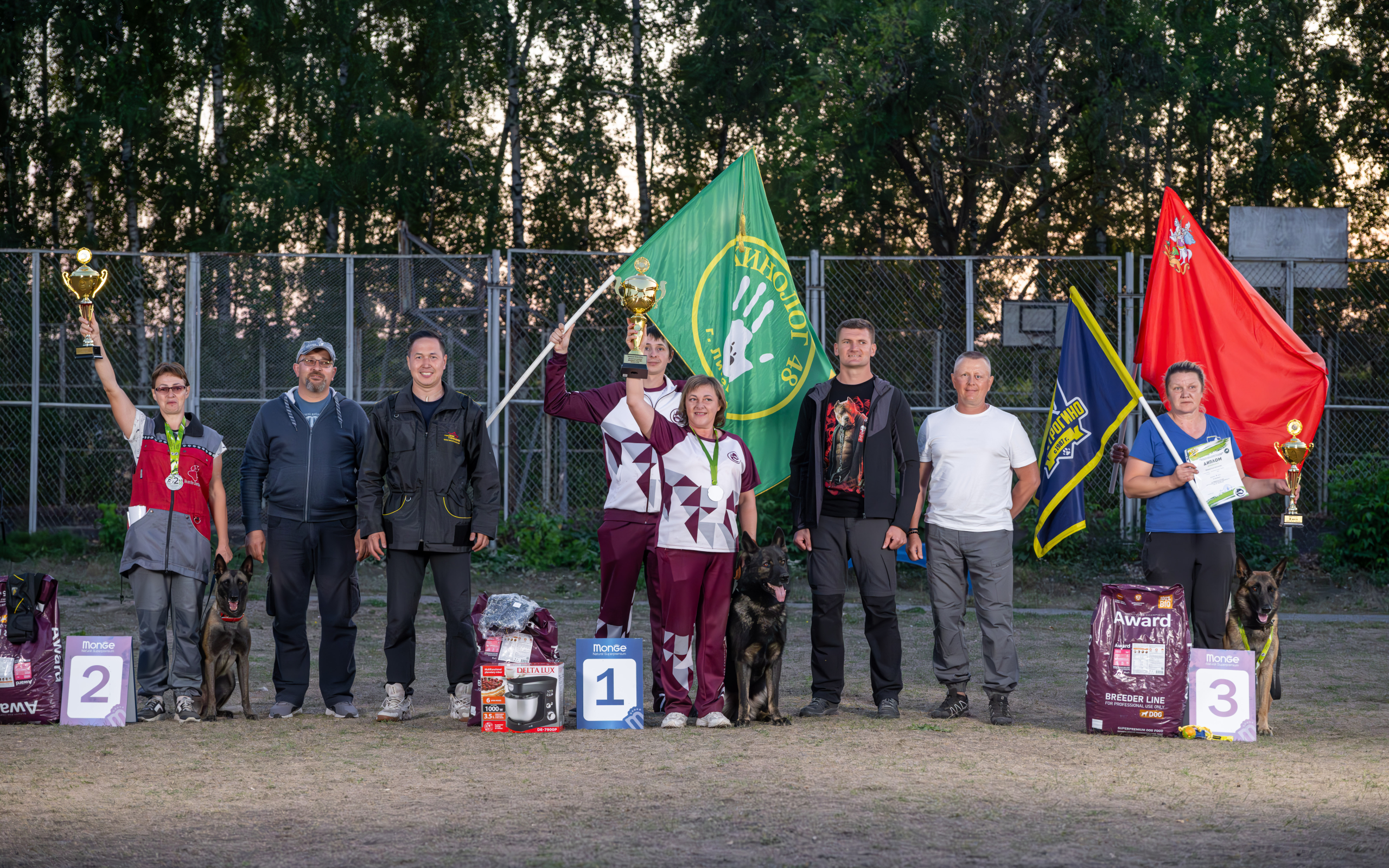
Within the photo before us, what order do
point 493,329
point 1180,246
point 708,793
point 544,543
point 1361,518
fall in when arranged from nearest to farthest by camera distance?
point 708,793 < point 1180,246 < point 1361,518 < point 493,329 < point 544,543

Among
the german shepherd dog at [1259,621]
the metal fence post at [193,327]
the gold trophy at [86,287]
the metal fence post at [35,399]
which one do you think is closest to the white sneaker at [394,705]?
the gold trophy at [86,287]

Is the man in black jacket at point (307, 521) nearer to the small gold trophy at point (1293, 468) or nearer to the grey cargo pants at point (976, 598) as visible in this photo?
the grey cargo pants at point (976, 598)

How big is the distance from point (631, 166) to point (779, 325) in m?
14.2

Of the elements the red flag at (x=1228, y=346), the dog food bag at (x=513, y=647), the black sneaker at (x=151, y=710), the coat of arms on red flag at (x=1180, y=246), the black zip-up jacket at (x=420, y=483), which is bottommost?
the black sneaker at (x=151, y=710)

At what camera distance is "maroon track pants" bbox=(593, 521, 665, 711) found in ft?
20.7

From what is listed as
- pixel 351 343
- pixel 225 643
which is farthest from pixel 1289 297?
pixel 225 643

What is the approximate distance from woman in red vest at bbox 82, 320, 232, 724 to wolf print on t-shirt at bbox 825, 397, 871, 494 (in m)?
3.04

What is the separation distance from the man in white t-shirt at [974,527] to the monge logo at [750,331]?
3.99ft

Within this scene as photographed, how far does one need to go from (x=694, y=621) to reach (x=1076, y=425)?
2612 mm

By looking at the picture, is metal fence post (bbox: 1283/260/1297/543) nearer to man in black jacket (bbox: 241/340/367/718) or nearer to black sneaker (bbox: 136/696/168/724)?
man in black jacket (bbox: 241/340/367/718)

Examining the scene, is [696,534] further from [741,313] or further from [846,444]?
[741,313]

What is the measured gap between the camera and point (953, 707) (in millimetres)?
6516

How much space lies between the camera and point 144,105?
64.3 ft

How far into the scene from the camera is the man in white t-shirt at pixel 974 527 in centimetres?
643
